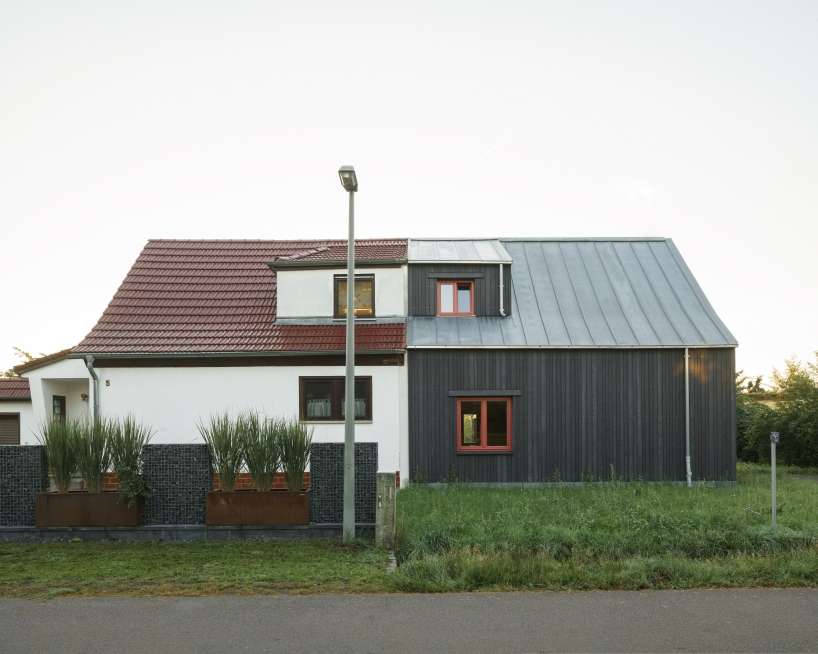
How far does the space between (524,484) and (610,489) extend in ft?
7.24

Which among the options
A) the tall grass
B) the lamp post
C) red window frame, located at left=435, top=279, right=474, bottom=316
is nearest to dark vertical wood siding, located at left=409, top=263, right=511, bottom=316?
red window frame, located at left=435, top=279, right=474, bottom=316

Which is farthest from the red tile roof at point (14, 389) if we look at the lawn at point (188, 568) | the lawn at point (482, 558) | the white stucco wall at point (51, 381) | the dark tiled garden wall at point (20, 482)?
the lawn at point (482, 558)

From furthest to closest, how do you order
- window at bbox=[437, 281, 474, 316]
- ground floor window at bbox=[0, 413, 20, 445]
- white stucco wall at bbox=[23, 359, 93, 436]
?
ground floor window at bbox=[0, 413, 20, 445] < window at bbox=[437, 281, 474, 316] < white stucco wall at bbox=[23, 359, 93, 436]

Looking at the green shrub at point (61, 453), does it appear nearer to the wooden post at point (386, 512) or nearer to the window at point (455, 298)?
the wooden post at point (386, 512)

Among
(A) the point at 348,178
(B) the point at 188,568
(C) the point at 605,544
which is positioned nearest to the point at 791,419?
(C) the point at 605,544

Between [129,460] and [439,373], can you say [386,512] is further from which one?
[439,373]

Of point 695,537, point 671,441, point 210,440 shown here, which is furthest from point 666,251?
point 210,440

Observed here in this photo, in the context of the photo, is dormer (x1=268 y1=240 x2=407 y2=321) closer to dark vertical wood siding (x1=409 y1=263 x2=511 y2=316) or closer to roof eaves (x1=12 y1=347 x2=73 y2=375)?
dark vertical wood siding (x1=409 y1=263 x2=511 y2=316)

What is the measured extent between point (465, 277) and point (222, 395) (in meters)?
6.87

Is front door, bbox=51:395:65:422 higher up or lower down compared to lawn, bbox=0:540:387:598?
higher up

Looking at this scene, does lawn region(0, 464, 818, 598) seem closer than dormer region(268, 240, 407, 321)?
Yes

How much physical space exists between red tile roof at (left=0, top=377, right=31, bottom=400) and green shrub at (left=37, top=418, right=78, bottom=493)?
12589 millimetres

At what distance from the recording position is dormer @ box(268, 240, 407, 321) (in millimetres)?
18953

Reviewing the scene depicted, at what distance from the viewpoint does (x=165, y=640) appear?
6.38m
